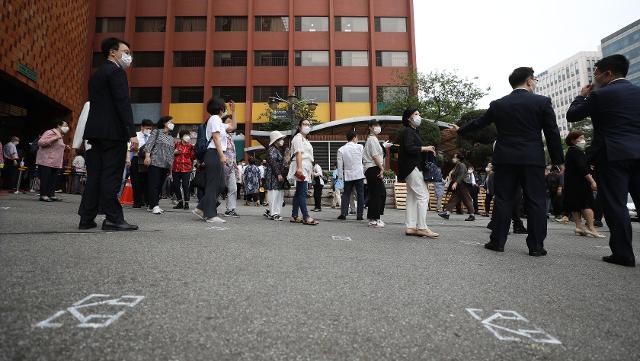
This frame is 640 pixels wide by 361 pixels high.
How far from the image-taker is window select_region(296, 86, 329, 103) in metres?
Answer: 33.9

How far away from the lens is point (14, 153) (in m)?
11.6

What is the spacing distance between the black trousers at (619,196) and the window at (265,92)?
32.2 metres

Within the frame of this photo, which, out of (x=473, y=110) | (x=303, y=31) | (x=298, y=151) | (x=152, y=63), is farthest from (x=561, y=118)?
(x=298, y=151)

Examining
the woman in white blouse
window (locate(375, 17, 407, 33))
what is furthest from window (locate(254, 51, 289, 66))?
the woman in white blouse

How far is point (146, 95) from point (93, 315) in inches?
1467

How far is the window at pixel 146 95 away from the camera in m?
34.2

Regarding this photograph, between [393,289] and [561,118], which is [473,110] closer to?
[393,289]

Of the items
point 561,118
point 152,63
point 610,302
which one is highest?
point 561,118

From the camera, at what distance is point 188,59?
34625mm

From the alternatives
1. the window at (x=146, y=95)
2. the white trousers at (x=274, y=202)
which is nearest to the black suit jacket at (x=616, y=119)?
the white trousers at (x=274, y=202)

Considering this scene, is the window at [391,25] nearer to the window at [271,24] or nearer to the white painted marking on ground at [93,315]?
the window at [271,24]

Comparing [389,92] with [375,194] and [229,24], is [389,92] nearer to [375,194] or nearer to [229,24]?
[229,24]

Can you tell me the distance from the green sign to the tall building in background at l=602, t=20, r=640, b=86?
10612 cm

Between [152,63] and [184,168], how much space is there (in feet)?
102
